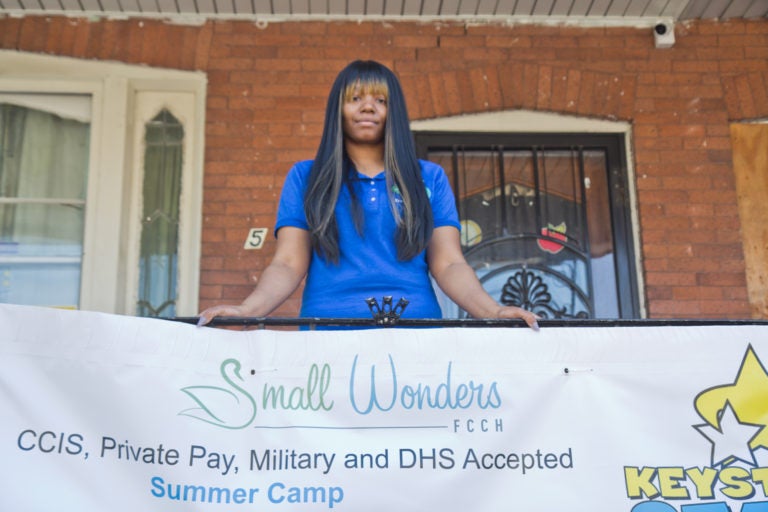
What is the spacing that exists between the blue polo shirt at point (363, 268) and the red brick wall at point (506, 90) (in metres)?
2.02

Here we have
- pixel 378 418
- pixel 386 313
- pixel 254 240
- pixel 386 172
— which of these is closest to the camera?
pixel 378 418

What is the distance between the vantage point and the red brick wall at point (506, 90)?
4.99 metres

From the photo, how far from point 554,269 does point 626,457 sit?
2.70m

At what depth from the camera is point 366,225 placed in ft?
9.52

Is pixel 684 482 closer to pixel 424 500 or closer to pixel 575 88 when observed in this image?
pixel 424 500

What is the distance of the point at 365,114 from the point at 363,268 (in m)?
0.56

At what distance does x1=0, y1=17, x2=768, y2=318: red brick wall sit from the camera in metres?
4.99

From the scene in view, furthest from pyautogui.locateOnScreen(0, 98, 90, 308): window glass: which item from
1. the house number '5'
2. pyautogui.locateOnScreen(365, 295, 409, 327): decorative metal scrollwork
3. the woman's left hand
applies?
the woman's left hand

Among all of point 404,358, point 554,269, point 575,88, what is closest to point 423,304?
point 404,358

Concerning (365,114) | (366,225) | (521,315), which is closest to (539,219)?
(365,114)

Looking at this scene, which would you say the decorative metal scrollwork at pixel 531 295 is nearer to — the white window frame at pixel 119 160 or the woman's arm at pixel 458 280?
the white window frame at pixel 119 160

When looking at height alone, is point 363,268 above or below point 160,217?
below

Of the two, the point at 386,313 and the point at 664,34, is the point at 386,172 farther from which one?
the point at 664,34

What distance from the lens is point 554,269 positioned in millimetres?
5156
